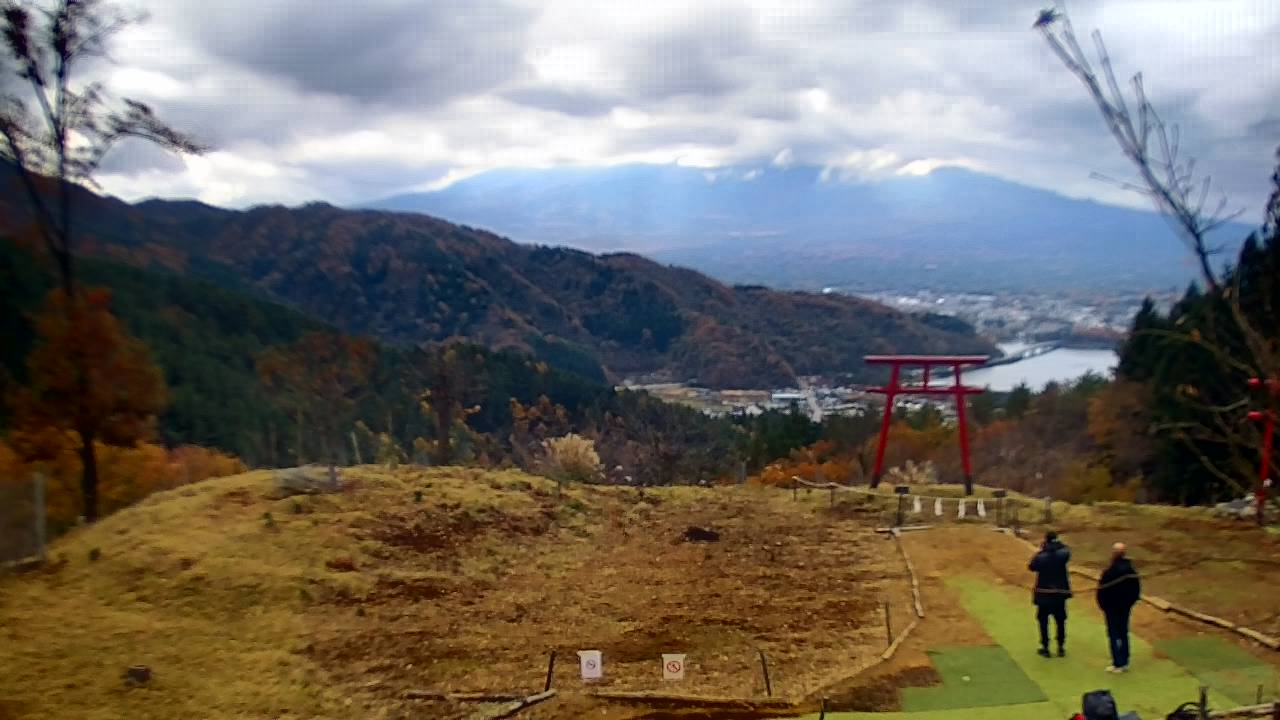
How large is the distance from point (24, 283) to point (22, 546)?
110 feet

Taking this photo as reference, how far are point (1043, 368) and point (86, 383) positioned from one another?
76.2m

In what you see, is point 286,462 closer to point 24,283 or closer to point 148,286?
point 24,283

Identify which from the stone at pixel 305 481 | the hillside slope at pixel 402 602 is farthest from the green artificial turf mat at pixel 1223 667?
the stone at pixel 305 481

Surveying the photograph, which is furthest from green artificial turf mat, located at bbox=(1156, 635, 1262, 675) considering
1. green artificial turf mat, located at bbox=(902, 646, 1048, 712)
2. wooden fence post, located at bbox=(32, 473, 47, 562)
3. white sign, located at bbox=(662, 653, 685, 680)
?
wooden fence post, located at bbox=(32, 473, 47, 562)

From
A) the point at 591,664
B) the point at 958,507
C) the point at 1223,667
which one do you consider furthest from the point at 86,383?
the point at 1223,667

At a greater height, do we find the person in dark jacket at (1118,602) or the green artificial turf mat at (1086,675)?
the person in dark jacket at (1118,602)

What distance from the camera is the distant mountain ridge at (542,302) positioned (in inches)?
3533

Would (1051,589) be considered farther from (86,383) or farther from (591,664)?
(86,383)

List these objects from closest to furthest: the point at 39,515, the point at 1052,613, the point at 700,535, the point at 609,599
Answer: the point at 1052,613 → the point at 39,515 → the point at 609,599 → the point at 700,535

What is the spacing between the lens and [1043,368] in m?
75.2

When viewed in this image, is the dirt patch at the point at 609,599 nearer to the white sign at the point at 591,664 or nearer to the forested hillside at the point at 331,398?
the white sign at the point at 591,664

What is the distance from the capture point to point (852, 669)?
786 cm

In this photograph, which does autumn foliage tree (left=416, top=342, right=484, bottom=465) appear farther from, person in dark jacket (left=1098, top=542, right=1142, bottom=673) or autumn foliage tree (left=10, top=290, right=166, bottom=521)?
person in dark jacket (left=1098, top=542, right=1142, bottom=673)

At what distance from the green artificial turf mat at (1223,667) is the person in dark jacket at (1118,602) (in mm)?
623
